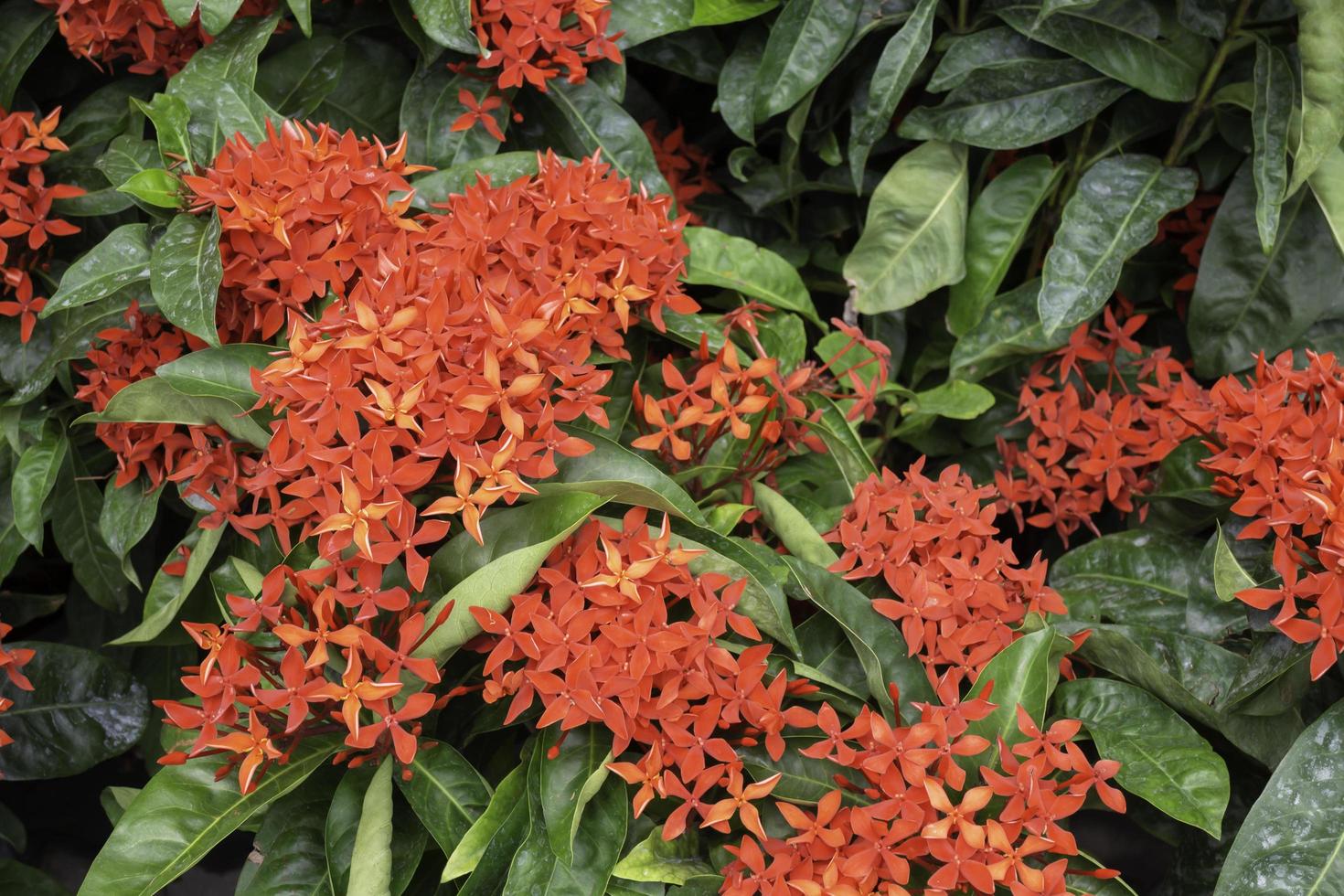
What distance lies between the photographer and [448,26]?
134cm

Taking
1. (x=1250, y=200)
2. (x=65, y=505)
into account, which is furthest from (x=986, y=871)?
(x=65, y=505)

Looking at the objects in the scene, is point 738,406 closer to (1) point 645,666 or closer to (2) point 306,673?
(1) point 645,666

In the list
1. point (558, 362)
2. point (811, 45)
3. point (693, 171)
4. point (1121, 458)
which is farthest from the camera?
point (693, 171)

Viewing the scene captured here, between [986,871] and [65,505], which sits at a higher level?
[986,871]

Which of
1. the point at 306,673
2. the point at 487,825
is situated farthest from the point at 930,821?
the point at 306,673

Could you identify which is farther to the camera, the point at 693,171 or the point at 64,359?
the point at 693,171

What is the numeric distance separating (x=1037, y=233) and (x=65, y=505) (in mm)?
1373

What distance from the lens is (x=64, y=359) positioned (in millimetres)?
1288

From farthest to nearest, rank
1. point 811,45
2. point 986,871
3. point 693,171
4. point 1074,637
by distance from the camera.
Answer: point 693,171 < point 811,45 < point 1074,637 < point 986,871

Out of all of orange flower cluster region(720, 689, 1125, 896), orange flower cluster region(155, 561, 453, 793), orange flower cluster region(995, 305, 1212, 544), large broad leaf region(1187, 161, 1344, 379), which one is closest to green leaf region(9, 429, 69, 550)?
orange flower cluster region(155, 561, 453, 793)

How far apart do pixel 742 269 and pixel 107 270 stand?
0.73m

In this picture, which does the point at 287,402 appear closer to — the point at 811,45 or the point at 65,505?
the point at 65,505

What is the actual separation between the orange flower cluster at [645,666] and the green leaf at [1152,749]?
321 millimetres

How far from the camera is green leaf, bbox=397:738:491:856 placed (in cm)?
104
